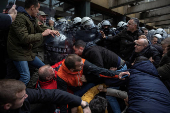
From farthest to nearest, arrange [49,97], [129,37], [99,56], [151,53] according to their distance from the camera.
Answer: [129,37] < [151,53] < [99,56] < [49,97]

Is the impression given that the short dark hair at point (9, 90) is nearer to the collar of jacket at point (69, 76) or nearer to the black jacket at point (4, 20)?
the black jacket at point (4, 20)

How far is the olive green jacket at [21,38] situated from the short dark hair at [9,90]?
893mm

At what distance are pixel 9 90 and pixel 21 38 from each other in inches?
38.3

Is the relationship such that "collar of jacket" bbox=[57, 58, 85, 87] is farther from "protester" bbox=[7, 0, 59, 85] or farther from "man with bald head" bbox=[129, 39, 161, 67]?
"man with bald head" bbox=[129, 39, 161, 67]

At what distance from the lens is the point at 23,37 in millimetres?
1751

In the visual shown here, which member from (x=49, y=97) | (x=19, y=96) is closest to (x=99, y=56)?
(x=49, y=97)

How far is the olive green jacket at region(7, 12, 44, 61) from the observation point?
5.75ft

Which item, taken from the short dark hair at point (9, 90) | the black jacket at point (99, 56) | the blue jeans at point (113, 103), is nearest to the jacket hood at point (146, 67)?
the black jacket at point (99, 56)

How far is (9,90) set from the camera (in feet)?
3.39

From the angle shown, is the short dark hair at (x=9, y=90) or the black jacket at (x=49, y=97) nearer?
the short dark hair at (x=9, y=90)

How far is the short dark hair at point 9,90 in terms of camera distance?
1007mm

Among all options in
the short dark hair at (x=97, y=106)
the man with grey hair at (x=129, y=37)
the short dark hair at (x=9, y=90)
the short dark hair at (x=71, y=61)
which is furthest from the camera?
the man with grey hair at (x=129, y=37)

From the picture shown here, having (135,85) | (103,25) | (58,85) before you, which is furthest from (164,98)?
(103,25)

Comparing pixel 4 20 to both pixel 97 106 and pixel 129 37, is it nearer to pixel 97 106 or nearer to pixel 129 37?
pixel 97 106
